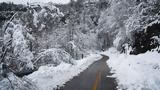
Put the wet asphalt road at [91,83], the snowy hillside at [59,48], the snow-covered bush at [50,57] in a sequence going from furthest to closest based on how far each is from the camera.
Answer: the snow-covered bush at [50,57], the wet asphalt road at [91,83], the snowy hillside at [59,48]

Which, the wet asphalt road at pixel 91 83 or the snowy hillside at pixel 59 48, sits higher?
the snowy hillside at pixel 59 48

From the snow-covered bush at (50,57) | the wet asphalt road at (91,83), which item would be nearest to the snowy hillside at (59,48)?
the snow-covered bush at (50,57)

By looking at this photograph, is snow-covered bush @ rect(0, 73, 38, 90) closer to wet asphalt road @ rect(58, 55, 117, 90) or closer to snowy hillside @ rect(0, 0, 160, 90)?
snowy hillside @ rect(0, 0, 160, 90)

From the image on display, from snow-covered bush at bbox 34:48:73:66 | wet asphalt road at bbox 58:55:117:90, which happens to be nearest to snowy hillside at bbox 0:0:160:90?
snow-covered bush at bbox 34:48:73:66

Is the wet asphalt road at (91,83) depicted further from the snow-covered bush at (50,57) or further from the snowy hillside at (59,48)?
the snow-covered bush at (50,57)

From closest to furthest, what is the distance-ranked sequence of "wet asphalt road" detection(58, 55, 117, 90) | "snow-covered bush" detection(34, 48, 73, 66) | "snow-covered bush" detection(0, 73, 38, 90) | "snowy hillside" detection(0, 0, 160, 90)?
1. "snow-covered bush" detection(0, 73, 38, 90)
2. "snowy hillside" detection(0, 0, 160, 90)
3. "wet asphalt road" detection(58, 55, 117, 90)
4. "snow-covered bush" detection(34, 48, 73, 66)

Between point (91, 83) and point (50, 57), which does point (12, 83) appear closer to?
point (91, 83)

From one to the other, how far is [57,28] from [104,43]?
45.3 metres

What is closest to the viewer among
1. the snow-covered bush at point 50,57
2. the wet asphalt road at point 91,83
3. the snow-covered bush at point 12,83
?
the snow-covered bush at point 12,83

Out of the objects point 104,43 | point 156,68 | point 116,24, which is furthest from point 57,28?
point 104,43

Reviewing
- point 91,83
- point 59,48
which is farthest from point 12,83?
point 59,48

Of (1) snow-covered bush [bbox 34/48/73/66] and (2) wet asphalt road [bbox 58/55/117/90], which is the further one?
(1) snow-covered bush [bbox 34/48/73/66]

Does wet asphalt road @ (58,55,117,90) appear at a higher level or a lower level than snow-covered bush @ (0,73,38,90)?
lower

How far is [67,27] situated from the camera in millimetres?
42375
